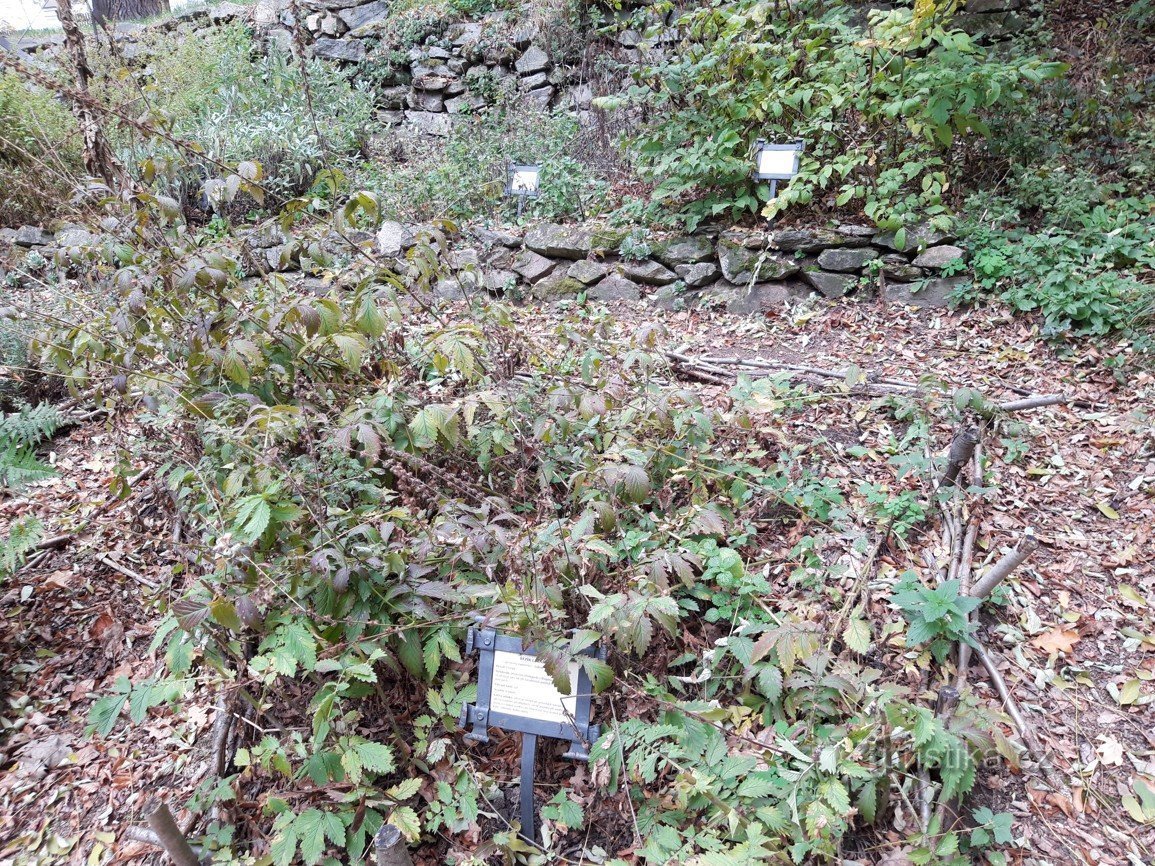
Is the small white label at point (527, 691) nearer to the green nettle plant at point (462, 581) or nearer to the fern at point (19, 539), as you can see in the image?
the green nettle plant at point (462, 581)

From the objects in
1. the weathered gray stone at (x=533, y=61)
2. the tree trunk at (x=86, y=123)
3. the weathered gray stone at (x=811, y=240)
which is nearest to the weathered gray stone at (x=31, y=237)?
the tree trunk at (x=86, y=123)

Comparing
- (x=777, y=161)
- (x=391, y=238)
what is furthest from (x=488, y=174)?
(x=777, y=161)

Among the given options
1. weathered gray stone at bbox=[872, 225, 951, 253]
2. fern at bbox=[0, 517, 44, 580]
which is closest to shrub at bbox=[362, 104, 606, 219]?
weathered gray stone at bbox=[872, 225, 951, 253]

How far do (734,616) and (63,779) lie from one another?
2.54 metres

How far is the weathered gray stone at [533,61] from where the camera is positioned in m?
7.84

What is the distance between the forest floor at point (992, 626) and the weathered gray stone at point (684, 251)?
1510 millimetres

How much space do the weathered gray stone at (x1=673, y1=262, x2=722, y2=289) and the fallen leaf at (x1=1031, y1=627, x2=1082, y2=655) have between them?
3.44 meters

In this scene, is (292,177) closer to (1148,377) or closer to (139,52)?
(139,52)

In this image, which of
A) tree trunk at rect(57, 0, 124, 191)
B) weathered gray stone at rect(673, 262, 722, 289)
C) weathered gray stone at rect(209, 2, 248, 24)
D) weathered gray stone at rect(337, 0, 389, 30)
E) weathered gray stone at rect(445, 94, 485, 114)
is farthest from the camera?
weathered gray stone at rect(209, 2, 248, 24)

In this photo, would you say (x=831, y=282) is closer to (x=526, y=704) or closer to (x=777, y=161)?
(x=777, y=161)

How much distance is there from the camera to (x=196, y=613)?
1.86 meters

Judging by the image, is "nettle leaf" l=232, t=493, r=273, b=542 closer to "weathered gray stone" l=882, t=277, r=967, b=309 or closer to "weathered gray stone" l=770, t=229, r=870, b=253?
"weathered gray stone" l=770, t=229, r=870, b=253

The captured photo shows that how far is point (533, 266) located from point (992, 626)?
4.24 m

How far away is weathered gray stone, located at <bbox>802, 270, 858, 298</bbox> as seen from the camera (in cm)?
486
